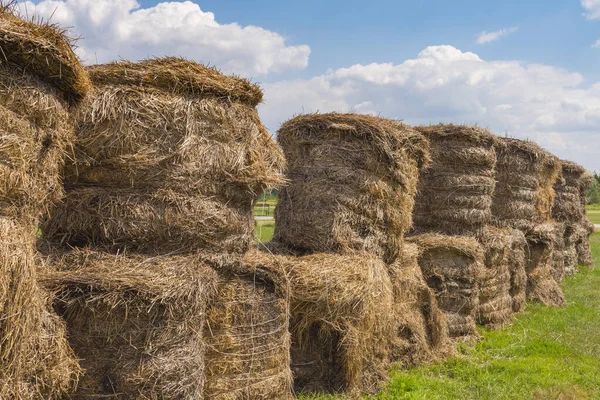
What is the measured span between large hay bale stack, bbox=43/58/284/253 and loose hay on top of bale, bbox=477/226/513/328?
245 inches

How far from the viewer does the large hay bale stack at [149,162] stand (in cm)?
436

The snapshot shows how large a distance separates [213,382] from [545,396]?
4.11 m

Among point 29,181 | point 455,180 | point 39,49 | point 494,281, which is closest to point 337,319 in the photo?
point 29,181

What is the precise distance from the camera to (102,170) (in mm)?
4414

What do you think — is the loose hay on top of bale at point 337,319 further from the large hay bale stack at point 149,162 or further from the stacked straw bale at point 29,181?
the stacked straw bale at point 29,181

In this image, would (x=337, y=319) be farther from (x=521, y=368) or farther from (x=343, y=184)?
(x=521, y=368)

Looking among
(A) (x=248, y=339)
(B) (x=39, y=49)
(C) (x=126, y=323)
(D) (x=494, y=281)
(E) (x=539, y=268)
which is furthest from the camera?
(E) (x=539, y=268)

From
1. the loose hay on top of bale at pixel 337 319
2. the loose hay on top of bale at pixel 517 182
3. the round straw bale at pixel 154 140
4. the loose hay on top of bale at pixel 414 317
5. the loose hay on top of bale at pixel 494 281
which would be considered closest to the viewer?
the round straw bale at pixel 154 140

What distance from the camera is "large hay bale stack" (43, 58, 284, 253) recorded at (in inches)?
172

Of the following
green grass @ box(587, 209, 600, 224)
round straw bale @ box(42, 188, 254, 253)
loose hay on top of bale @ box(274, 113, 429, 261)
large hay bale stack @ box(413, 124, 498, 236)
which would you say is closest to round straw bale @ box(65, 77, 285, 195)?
round straw bale @ box(42, 188, 254, 253)

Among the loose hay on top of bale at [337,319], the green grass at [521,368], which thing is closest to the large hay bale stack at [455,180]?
the green grass at [521,368]

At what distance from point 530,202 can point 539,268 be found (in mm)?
1873

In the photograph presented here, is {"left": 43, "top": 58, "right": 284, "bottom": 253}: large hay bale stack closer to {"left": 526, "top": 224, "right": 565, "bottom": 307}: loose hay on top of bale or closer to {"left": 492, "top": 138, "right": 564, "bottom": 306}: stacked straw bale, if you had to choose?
{"left": 492, "top": 138, "right": 564, "bottom": 306}: stacked straw bale

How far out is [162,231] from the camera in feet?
14.7
